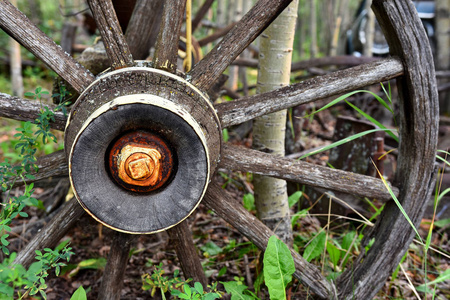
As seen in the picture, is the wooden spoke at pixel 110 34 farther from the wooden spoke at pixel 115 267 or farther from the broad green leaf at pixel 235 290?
the broad green leaf at pixel 235 290

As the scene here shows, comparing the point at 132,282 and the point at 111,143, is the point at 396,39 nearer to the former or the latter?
the point at 111,143

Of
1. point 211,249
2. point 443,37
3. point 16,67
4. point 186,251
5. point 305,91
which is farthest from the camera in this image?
point 443,37

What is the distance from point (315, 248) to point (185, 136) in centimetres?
114

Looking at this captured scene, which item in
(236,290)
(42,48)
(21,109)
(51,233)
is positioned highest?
(42,48)

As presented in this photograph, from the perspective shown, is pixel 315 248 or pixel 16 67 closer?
pixel 315 248

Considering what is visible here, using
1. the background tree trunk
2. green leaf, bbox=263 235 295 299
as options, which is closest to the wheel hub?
green leaf, bbox=263 235 295 299

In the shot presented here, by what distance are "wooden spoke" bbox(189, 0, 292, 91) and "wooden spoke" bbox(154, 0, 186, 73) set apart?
11 cm

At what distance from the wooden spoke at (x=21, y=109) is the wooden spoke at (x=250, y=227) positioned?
0.70 metres

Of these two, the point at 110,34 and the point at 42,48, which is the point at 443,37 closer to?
the point at 110,34

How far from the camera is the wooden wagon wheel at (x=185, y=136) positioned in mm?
1273

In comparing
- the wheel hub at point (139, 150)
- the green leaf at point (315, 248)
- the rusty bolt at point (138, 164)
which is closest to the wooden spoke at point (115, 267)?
the wheel hub at point (139, 150)

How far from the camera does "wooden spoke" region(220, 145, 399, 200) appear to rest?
1585mm

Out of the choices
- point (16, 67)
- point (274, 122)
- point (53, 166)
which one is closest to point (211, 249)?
point (274, 122)

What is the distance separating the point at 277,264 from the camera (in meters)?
1.54
